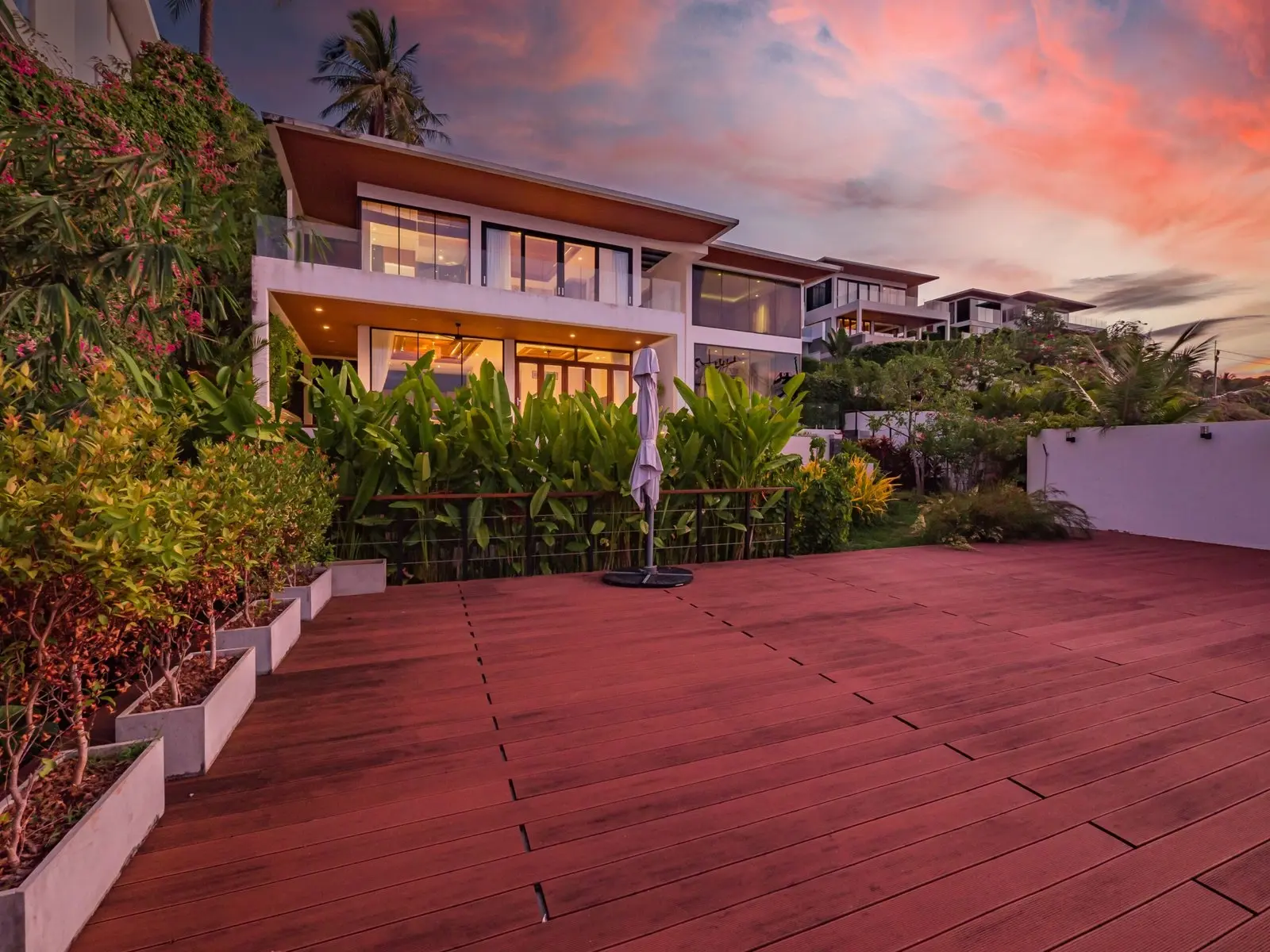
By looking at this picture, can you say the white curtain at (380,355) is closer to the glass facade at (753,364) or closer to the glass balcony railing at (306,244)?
the glass balcony railing at (306,244)

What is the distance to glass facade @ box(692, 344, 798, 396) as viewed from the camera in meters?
17.6

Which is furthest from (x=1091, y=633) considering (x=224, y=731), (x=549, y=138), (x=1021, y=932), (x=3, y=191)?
(x=549, y=138)

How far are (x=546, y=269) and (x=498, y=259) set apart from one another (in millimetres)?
1157

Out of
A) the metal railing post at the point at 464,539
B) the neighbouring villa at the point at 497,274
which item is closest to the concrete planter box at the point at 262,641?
the metal railing post at the point at 464,539

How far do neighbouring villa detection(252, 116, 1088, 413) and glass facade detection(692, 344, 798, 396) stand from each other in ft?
0.18

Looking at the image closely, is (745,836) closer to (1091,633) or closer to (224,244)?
(1091,633)

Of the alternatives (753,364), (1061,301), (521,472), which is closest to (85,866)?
(521,472)

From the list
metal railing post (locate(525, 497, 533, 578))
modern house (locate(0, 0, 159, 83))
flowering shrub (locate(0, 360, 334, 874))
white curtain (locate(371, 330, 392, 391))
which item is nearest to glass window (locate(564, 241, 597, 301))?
white curtain (locate(371, 330, 392, 391))

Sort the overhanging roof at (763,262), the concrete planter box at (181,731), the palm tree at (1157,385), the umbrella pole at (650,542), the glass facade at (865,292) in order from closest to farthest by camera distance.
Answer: the concrete planter box at (181,731)
the umbrella pole at (650,542)
the palm tree at (1157,385)
the overhanging roof at (763,262)
the glass facade at (865,292)

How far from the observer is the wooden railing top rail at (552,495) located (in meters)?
5.20

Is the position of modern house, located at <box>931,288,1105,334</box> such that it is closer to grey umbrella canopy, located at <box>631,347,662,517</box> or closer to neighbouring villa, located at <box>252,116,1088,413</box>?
neighbouring villa, located at <box>252,116,1088,413</box>

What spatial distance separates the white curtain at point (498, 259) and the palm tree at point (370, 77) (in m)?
13.6

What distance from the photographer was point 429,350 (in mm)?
13273

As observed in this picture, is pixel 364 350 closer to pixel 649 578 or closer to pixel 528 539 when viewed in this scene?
pixel 528 539
